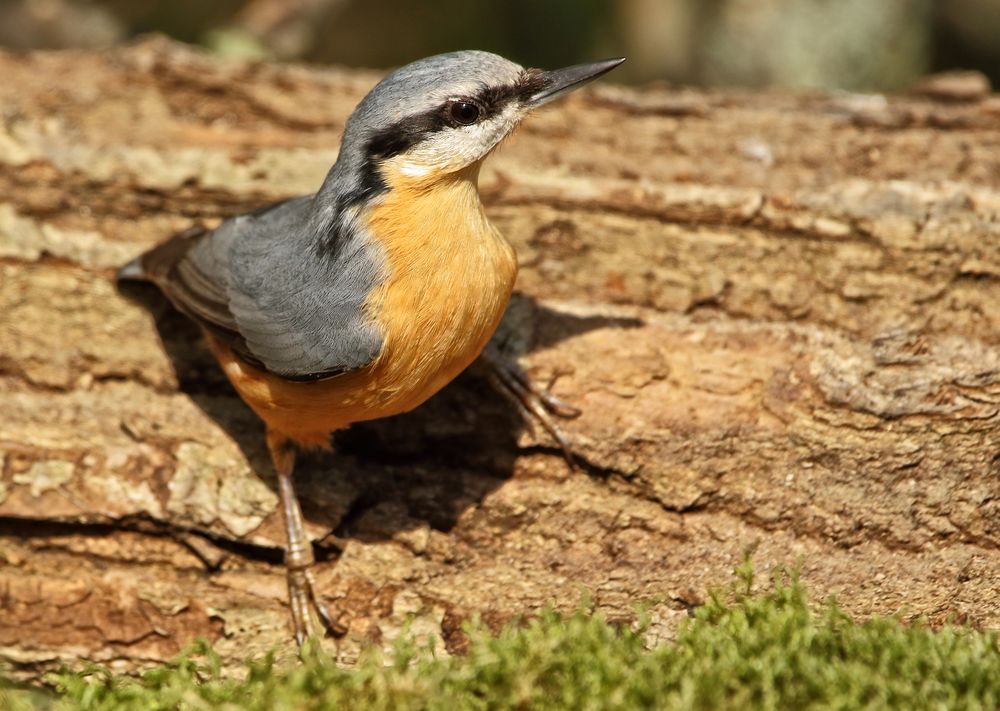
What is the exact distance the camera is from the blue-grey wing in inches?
170

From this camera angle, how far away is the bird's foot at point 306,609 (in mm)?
4504

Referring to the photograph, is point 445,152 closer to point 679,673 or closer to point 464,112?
point 464,112

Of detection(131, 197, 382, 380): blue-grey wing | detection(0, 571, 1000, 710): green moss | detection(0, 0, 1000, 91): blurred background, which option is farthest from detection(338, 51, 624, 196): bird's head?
detection(0, 0, 1000, 91): blurred background

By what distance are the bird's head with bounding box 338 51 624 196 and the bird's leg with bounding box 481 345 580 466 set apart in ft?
3.36

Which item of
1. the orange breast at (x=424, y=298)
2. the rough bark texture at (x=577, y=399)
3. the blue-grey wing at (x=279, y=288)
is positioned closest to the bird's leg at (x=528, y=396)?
the rough bark texture at (x=577, y=399)

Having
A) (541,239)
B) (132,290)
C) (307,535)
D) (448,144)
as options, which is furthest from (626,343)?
(132,290)

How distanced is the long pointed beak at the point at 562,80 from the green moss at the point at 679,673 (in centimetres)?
212

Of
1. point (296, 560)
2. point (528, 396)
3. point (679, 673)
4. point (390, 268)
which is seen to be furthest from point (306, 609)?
point (679, 673)

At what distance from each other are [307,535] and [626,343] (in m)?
1.71

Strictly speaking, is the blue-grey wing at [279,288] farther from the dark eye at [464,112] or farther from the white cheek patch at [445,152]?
the dark eye at [464,112]

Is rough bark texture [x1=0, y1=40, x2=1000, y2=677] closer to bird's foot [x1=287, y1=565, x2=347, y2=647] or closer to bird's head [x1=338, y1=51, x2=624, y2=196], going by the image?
bird's foot [x1=287, y1=565, x2=347, y2=647]

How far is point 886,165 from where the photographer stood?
573cm

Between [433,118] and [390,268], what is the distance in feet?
2.03

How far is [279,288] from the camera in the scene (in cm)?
466
